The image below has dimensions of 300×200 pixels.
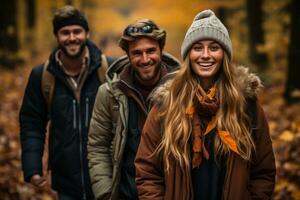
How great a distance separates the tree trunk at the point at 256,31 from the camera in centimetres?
1647

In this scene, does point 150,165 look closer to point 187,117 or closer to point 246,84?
point 187,117

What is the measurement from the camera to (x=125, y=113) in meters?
4.63

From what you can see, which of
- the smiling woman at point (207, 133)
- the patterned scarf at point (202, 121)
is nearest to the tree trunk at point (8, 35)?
the smiling woman at point (207, 133)

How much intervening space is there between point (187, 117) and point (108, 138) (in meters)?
1.18

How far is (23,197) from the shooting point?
7.80 meters

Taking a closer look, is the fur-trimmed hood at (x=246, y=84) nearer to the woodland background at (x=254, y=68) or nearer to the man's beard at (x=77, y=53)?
the man's beard at (x=77, y=53)

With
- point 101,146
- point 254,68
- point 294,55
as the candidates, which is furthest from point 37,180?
point 254,68

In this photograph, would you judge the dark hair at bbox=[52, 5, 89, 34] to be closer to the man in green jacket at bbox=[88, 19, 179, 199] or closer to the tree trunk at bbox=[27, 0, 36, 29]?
the man in green jacket at bbox=[88, 19, 179, 199]

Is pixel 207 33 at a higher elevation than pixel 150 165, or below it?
higher

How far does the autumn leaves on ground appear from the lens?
6889mm

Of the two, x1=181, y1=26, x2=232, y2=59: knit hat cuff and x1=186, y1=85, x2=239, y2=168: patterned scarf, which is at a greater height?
x1=181, y1=26, x2=232, y2=59: knit hat cuff

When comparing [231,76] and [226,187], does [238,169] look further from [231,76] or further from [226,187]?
[231,76]

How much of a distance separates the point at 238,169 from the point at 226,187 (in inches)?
→ 6.0

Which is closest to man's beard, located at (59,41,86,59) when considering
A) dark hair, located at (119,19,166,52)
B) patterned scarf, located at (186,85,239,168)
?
dark hair, located at (119,19,166,52)
